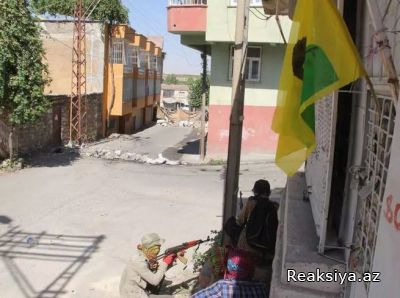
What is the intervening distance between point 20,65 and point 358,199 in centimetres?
1219

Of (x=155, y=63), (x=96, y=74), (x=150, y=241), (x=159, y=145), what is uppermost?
(x=155, y=63)

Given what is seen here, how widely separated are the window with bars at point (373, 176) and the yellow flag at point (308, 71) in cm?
47

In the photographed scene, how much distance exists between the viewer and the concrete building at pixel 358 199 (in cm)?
176

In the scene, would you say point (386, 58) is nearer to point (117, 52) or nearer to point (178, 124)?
point (117, 52)

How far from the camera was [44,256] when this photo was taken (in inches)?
297

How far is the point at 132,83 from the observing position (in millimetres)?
28547

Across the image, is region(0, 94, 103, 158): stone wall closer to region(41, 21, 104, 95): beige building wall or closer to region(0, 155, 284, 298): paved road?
region(0, 155, 284, 298): paved road

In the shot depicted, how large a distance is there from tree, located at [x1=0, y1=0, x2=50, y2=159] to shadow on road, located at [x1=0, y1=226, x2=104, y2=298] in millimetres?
5555

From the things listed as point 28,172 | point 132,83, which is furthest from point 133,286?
point 132,83

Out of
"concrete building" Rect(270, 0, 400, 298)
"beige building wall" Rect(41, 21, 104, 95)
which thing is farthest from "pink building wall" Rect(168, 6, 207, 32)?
"concrete building" Rect(270, 0, 400, 298)

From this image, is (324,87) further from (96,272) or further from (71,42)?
(71,42)

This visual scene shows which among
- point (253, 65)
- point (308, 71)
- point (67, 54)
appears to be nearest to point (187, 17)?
point (253, 65)

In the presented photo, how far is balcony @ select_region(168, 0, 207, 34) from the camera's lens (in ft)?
54.7

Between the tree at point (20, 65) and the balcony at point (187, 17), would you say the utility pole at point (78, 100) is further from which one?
the tree at point (20, 65)
